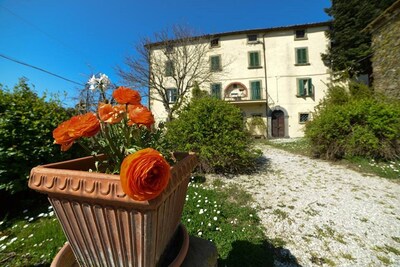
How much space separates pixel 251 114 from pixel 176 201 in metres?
15.9

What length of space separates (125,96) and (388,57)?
1198 cm

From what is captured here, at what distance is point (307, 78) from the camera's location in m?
15.0

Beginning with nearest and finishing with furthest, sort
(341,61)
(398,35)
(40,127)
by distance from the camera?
(40,127) < (398,35) < (341,61)

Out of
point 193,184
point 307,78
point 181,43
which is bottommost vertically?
point 193,184

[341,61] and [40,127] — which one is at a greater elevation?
[341,61]

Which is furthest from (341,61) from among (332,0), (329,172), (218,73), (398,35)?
(329,172)

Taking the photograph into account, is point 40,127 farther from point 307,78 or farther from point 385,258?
point 307,78

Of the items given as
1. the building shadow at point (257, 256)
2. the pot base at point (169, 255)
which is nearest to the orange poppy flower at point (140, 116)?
the pot base at point (169, 255)

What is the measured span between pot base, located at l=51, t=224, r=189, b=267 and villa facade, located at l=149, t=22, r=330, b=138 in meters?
14.1

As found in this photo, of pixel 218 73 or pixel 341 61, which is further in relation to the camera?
pixel 218 73

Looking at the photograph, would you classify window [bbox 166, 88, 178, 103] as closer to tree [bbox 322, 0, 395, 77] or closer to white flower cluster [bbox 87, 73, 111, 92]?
tree [bbox 322, 0, 395, 77]

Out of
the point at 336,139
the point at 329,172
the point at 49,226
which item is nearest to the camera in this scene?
the point at 49,226

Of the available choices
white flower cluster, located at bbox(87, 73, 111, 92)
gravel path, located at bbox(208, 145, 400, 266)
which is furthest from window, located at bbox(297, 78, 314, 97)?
white flower cluster, located at bbox(87, 73, 111, 92)

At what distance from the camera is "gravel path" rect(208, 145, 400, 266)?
6.70ft
